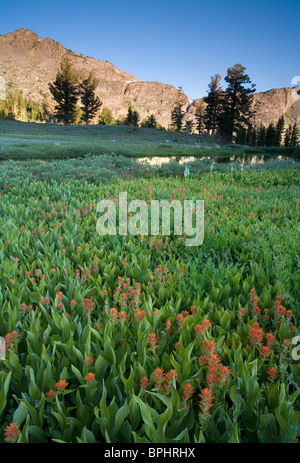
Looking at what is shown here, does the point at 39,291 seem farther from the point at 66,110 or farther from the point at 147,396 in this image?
the point at 66,110

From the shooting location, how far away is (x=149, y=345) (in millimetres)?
2381

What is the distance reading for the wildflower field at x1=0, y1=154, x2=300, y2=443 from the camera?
5.43ft

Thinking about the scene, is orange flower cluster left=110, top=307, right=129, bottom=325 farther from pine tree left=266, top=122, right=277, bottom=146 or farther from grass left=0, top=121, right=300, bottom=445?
pine tree left=266, top=122, right=277, bottom=146

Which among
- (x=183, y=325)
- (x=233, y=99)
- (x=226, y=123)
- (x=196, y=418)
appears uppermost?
(x=233, y=99)

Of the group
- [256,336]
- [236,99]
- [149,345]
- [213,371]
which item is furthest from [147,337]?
[236,99]

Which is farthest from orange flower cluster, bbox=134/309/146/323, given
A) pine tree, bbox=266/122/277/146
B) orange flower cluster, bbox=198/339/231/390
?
pine tree, bbox=266/122/277/146

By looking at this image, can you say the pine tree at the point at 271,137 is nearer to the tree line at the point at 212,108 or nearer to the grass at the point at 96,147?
the tree line at the point at 212,108

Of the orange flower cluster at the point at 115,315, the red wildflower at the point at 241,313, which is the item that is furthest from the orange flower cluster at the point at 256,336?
the orange flower cluster at the point at 115,315

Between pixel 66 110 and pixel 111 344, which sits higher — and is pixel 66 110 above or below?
above

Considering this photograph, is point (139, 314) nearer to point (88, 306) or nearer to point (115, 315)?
point (115, 315)

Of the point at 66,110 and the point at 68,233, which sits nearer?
the point at 68,233

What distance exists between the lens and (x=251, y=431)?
1669 mm
